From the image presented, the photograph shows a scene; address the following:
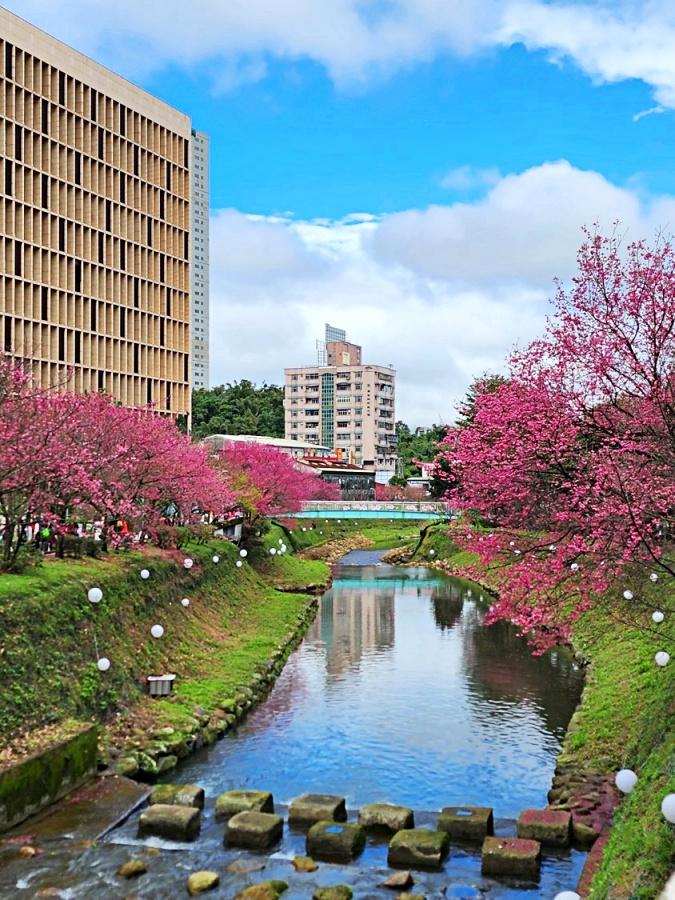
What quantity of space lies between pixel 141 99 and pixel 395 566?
5339 cm

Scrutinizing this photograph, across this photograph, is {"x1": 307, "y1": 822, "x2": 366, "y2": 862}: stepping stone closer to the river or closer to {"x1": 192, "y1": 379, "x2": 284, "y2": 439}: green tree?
the river

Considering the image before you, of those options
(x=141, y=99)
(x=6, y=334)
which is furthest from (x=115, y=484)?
(x=141, y=99)

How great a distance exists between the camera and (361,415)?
166 meters

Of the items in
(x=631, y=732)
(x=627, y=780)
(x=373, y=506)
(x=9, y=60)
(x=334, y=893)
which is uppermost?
(x=9, y=60)

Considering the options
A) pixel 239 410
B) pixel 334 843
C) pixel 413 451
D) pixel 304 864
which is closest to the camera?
pixel 304 864

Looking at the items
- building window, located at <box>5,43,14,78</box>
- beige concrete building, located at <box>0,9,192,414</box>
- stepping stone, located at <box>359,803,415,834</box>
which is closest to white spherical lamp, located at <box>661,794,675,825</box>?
stepping stone, located at <box>359,803,415,834</box>

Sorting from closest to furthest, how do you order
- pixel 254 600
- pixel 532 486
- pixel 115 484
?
pixel 532 486 → pixel 115 484 → pixel 254 600

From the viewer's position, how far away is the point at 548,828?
19156mm

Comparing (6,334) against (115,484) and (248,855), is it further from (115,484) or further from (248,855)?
(248,855)

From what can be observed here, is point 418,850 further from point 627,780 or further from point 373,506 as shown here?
point 373,506

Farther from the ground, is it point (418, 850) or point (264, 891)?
point (418, 850)

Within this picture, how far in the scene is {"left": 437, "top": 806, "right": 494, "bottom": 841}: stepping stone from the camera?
19.5 metres

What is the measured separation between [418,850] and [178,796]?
578cm

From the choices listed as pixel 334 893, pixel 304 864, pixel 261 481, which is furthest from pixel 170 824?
pixel 261 481
